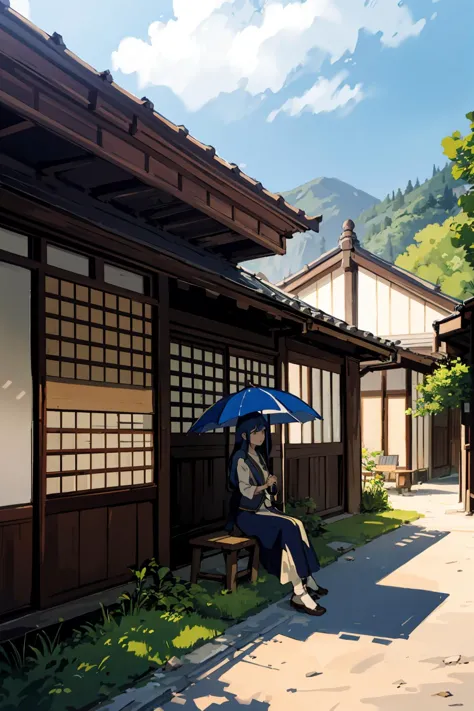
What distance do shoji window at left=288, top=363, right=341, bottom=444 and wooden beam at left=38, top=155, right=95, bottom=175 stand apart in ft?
24.9

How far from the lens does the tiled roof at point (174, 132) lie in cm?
486

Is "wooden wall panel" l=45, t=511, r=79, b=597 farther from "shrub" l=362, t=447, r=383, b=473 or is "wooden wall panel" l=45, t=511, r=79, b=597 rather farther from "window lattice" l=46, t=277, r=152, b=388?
"shrub" l=362, t=447, r=383, b=473

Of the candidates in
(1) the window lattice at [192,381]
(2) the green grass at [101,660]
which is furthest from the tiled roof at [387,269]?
(2) the green grass at [101,660]

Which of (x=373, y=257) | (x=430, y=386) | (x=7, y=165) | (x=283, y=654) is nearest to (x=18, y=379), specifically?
(x=7, y=165)

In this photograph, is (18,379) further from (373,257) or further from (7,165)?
(373,257)

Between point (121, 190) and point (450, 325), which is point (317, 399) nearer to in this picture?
point (450, 325)

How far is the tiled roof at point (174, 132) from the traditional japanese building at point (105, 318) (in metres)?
0.02

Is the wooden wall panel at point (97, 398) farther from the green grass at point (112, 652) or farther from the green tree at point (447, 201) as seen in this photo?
the green tree at point (447, 201)

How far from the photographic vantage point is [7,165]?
6414 mm

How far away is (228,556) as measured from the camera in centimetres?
767

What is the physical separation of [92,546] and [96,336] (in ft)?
7.01

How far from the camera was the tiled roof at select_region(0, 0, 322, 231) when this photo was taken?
486cm

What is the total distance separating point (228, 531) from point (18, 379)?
11.2 ft

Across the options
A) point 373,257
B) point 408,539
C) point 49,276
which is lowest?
point 408,539
